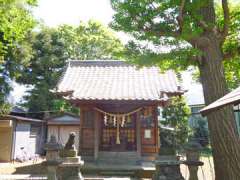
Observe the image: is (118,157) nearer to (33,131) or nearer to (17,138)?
(17,138)

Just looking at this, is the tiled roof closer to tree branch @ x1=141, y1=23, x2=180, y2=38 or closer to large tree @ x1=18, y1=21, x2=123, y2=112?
tree branch @ x1=141, y1=23, x2=180, y2=38

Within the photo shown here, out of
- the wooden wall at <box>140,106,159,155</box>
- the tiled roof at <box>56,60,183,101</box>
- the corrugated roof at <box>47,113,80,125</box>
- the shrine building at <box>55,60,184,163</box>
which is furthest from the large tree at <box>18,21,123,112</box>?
the wooden wall at <box>140,106,159,155</box>

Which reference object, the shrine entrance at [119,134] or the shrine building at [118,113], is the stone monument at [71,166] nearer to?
the shrine building at [118,113]

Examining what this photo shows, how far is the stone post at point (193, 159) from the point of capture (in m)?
6.86

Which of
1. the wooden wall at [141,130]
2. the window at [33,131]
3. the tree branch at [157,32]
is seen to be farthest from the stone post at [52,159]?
the window at [33,131]

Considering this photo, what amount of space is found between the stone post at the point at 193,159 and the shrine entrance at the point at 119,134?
483cm

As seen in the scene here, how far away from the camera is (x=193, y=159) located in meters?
7.03

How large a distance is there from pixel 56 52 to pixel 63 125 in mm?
8055

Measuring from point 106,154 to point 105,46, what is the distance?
51.5ft

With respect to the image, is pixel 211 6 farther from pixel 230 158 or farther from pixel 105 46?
pixel 105 46

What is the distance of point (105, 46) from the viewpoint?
25.4 m

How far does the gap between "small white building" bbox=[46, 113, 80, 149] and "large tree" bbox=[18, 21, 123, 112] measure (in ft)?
9.13

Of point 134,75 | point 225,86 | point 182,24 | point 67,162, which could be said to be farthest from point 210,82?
point 134,75

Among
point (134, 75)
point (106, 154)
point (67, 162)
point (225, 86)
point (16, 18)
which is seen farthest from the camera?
point (134, 75)
